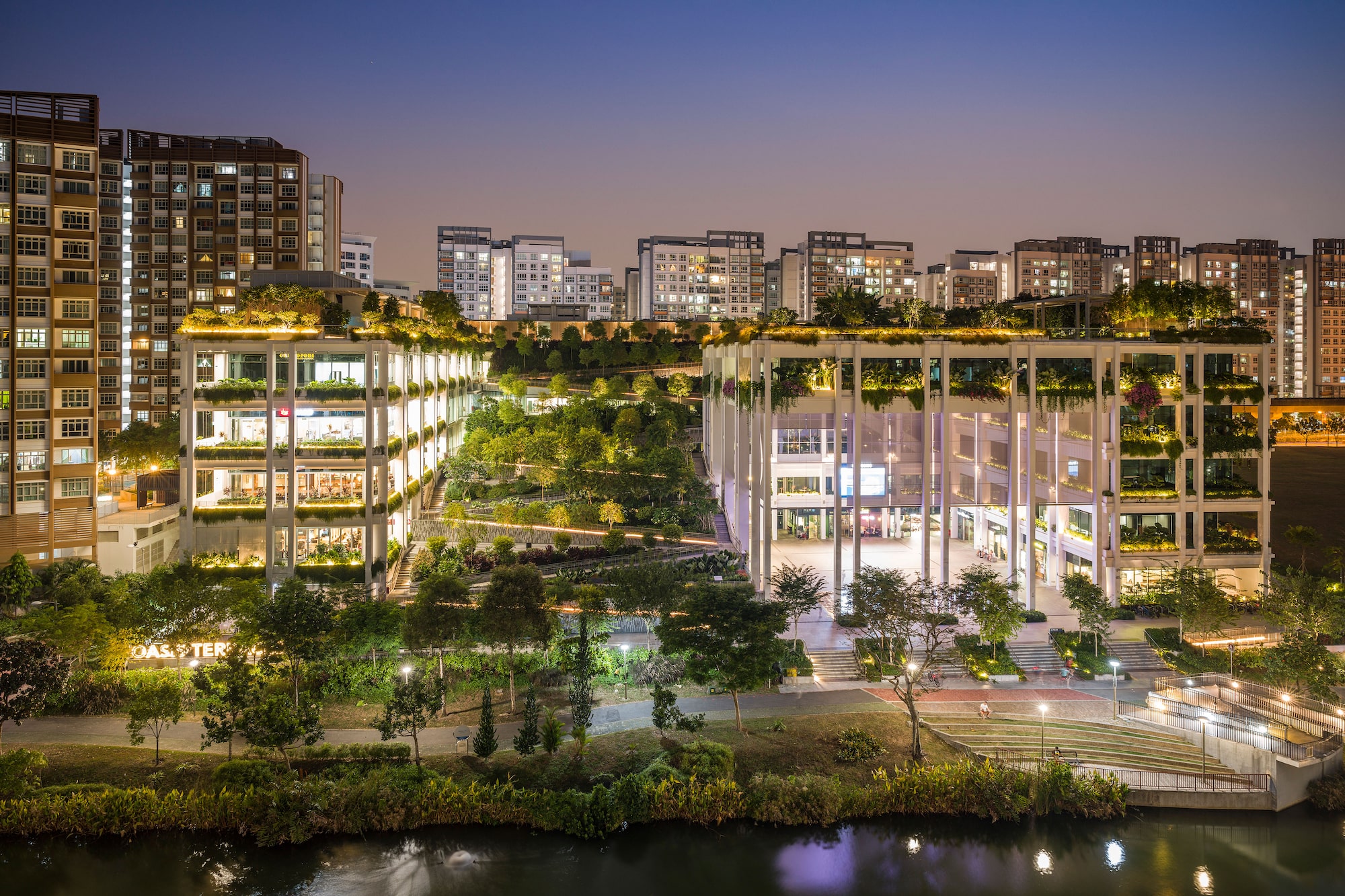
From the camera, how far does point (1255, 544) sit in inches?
1489

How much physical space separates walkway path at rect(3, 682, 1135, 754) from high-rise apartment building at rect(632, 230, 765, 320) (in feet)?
387

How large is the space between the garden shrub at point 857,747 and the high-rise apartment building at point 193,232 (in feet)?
225

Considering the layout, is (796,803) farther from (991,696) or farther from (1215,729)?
(1215,729)

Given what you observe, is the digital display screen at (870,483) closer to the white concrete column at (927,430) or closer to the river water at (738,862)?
the white concrete column at (927,430)

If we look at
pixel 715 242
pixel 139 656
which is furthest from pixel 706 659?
pixel 715 242

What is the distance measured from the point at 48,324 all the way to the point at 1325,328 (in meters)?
149

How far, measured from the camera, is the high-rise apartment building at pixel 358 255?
154 metres

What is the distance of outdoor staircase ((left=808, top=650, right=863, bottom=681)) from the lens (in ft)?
101

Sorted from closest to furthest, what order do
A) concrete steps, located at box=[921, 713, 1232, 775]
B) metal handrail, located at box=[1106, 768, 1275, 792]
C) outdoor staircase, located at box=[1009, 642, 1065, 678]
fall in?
1. metal handrail, located at box=[1106, 768, 1275, 792]
2. concrete steps, located at box=[921, 713, 1232, 775]
3. outdoor staircase, located at box=[1009, 642, 1065, 678]

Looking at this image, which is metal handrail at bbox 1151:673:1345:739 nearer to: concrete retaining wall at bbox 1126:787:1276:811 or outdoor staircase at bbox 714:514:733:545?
concrete retaining wall at bbox 1126:787:1276:811

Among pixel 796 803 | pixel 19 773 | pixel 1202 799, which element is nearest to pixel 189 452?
pixel 19 773

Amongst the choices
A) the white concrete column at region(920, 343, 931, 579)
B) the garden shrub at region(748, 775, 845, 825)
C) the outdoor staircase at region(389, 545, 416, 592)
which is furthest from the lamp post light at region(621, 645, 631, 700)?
the white concrete column at region(920, 343, 931, 579)

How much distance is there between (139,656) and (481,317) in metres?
129

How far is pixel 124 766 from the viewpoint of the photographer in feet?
78.6
